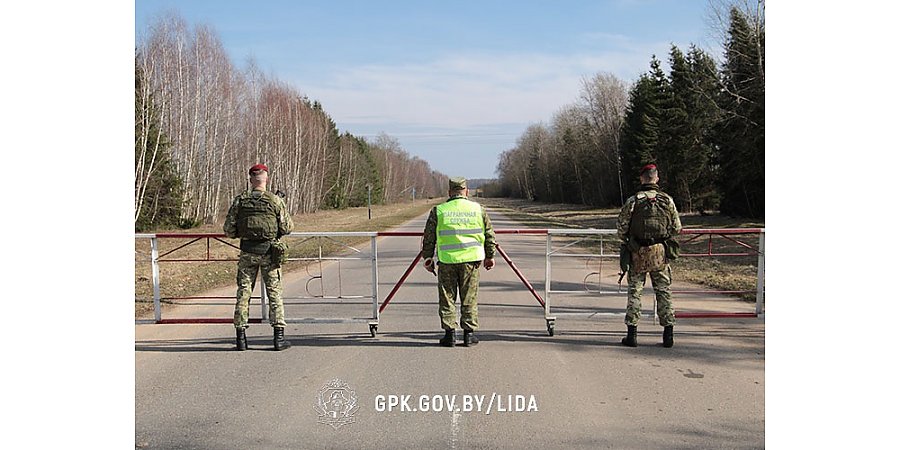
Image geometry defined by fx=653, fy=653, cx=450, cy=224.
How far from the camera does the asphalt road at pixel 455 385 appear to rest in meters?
4.79

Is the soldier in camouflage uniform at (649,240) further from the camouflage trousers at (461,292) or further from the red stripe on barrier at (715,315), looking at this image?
the camouflage trousers at (461,292)

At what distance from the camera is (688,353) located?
23.3ft

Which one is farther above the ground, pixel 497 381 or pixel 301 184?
pixel 301 184

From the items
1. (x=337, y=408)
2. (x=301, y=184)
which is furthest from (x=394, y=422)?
(x=301, y=184)

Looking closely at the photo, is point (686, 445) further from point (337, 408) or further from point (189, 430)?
point (189, 430)

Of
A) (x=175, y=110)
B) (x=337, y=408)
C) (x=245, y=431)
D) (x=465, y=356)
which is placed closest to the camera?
(x=245, y=431)

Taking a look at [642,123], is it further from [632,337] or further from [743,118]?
[632,337]

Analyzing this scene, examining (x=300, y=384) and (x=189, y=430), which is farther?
(x=300, y=384)

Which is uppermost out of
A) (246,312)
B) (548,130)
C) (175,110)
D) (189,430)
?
(548,130)

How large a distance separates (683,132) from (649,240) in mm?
Answer: 37996

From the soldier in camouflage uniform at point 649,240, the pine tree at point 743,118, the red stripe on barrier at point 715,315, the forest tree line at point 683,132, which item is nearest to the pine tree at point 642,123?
the forest tree line at point 683,132

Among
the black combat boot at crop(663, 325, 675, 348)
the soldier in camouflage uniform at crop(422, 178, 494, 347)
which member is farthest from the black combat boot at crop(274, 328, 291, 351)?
the black combat boot at crop(663, 325, 675, 348)

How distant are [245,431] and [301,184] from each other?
55591 mm

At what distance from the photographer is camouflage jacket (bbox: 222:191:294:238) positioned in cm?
732
